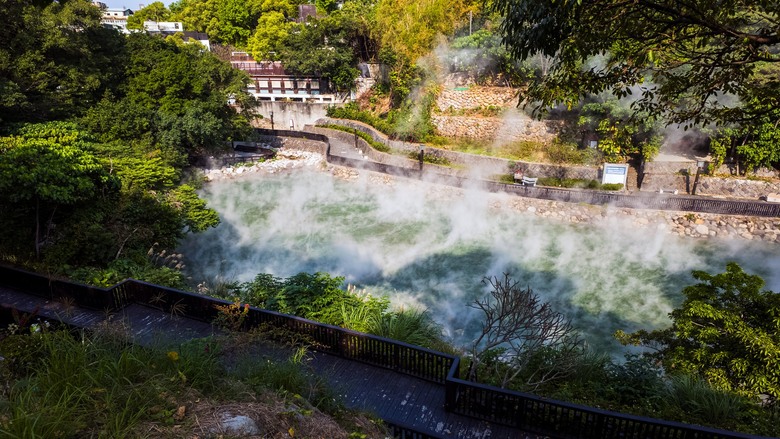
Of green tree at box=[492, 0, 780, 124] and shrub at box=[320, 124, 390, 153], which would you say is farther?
shrub at box=[320, 124, 390, 153]

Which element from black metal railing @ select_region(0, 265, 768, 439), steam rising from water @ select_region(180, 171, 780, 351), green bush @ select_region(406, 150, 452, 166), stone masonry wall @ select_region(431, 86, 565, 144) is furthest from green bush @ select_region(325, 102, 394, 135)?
black metal railing @ select_region(0, 265, 768, 439)

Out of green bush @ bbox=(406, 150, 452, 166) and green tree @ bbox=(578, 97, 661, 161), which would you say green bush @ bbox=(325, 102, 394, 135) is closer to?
green bush @ bbox=(406, 150, 452, 166)

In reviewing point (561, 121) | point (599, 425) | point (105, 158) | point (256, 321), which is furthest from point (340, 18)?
point (599, 425)

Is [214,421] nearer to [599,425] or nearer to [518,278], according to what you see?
[599,425]

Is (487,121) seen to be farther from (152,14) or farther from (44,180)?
(152,14)

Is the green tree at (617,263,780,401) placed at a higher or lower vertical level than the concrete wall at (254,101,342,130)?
lower

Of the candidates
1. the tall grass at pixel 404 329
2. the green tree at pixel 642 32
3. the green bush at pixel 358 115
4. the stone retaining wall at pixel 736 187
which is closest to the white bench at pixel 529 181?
the stone retaining wall at pixel 736 187

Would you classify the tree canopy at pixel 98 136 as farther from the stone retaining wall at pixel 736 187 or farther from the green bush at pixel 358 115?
the stone retaining wall at pixel 736 187
